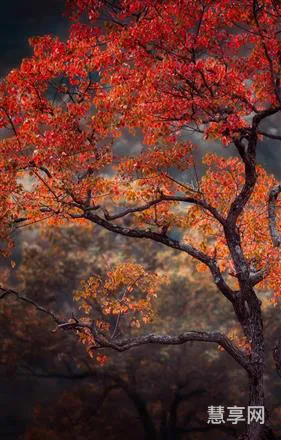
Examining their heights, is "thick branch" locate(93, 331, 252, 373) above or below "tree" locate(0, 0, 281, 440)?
below

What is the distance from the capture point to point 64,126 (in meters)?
8.24

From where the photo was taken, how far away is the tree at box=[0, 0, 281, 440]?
25.6 feet

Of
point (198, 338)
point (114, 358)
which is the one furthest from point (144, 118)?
point (114, 358)

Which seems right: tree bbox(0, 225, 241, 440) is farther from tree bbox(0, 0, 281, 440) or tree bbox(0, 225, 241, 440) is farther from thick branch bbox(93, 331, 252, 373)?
thick branch bbox(93, 331, 252, 373)

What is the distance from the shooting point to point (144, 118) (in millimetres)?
8078

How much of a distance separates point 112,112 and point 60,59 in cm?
143

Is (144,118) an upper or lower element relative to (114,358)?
upper

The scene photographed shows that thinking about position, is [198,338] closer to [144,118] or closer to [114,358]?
[144,118]

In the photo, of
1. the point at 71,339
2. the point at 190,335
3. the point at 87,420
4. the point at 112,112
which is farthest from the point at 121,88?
the point at 87,420

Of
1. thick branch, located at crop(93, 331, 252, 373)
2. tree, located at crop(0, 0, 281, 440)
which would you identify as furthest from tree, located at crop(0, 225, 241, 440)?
thick branch, located at crop(93, 331, 252, 373)

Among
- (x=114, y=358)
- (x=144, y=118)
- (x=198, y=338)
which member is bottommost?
(x=198, y=338)

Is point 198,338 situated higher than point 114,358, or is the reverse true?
point 114,358

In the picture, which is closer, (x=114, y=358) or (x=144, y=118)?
(x=144, y=118)

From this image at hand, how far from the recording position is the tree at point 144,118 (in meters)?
7.79
